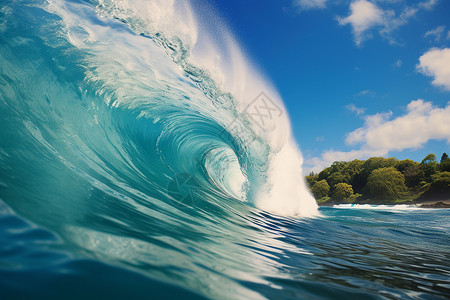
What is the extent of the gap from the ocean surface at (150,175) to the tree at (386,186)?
150 feet

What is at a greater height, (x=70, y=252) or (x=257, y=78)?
(x=257, y=78)

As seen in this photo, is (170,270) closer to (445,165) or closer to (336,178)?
(445,165)

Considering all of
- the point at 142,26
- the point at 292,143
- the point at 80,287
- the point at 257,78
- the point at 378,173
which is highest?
the point at 378,173

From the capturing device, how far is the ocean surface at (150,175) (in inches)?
47.6

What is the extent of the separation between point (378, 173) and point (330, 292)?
57047mm

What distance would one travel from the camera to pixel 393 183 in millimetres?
46656

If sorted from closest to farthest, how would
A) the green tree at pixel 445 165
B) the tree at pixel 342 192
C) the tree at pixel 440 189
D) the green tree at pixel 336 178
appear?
the tree at pixel 440 189
the green tree at pixel 445 165
the tree at pixel 342 192
the green tree at pixel 336 178

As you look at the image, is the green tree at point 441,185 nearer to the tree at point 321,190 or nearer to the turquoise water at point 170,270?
the tree at point 321,190

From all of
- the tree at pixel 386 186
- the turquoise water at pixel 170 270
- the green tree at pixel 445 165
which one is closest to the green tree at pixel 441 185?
the tree at pixel 386 186

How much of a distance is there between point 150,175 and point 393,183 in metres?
54.0

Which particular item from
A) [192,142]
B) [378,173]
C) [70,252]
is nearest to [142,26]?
[192,142]

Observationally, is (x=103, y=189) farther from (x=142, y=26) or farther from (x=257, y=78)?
(x=257, y=78)

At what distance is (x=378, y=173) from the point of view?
49.5 meters

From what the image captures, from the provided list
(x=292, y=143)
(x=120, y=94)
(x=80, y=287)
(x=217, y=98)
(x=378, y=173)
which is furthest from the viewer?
(x=378, y=173)
